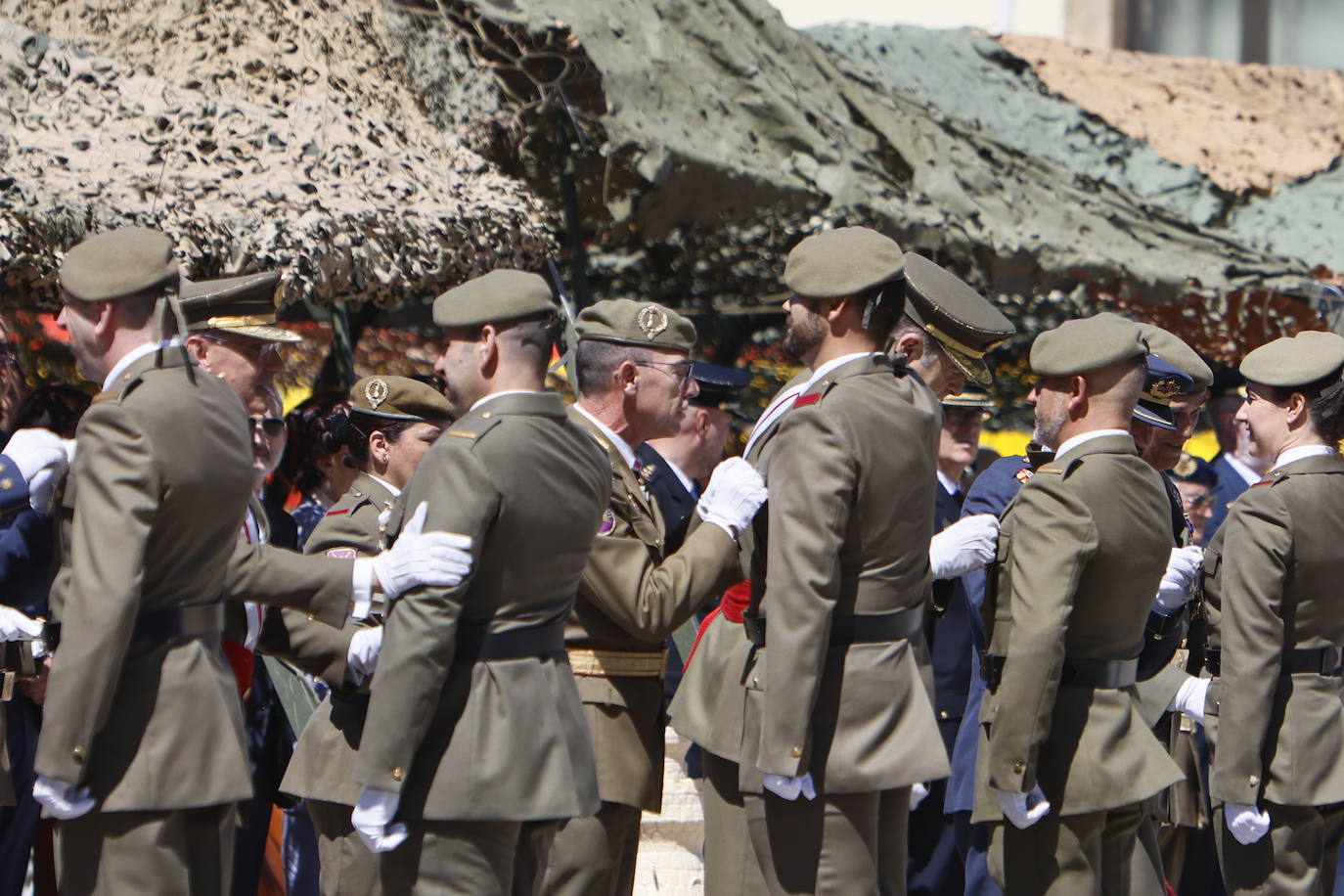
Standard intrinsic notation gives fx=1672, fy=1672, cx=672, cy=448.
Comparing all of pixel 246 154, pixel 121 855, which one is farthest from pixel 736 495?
pixel 246 154

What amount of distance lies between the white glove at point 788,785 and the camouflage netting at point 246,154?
10.1 feet

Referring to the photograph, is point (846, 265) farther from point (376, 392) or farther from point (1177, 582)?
point (376, 392)

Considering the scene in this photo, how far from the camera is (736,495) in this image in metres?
3.75

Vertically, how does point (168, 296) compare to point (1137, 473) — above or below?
above

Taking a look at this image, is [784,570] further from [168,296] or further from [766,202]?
[766,202]

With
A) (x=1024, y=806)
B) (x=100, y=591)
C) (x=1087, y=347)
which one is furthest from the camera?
(x=1087, y=347)

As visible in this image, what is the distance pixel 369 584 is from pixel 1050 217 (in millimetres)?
5365

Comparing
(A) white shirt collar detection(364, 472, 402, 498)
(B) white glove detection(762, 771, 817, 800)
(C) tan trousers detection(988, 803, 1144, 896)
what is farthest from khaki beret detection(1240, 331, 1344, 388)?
(A) white shirt collar detection(364, 472, 402, 498)

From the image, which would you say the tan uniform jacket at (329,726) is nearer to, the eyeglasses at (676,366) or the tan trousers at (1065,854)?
the eyeglasses at (676,366)

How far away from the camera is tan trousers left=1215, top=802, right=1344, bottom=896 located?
450cm

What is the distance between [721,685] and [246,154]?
3.30m

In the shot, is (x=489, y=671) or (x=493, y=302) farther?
(x=493, y=302)

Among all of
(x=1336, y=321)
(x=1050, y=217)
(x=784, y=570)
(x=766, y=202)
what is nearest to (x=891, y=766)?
(x=784, y=570)

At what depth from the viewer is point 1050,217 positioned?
26.9ft
